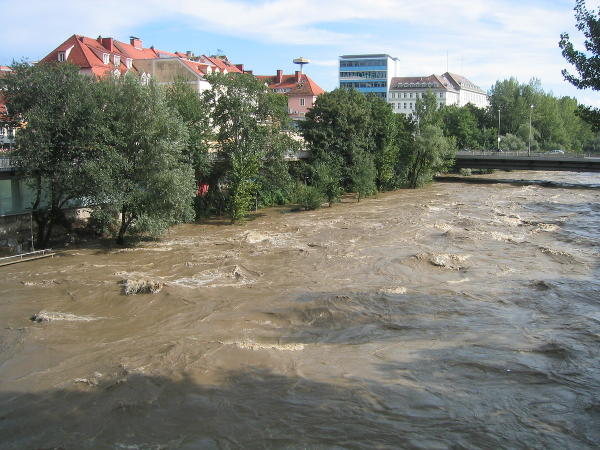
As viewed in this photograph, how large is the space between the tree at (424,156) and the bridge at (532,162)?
821 cm

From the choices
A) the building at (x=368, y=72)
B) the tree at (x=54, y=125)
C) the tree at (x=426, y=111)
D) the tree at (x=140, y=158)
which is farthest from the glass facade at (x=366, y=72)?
the tree at (x=54, y=125)

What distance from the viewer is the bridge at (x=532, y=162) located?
2328 inches

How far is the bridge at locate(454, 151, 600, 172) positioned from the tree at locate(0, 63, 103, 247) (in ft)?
168

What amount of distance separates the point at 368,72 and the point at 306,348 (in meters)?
123

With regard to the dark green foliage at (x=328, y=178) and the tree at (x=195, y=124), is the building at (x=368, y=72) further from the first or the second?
Answer: the tree at (x=195, y=124)

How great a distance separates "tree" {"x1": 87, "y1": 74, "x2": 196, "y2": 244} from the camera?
83.4 feet

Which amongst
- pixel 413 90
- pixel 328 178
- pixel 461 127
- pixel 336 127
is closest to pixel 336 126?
pixel 336 127

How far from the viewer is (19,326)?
15844 millimetres

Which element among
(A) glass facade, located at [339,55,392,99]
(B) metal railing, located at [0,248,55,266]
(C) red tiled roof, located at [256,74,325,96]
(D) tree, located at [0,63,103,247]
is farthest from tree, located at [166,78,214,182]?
(A) glass facade, located at [339,55,392,99]

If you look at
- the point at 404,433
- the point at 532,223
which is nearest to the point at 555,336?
the point at 404,433

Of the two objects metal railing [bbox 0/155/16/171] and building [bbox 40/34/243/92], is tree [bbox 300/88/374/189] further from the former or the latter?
metal railing [bbox 0/155/16/171]

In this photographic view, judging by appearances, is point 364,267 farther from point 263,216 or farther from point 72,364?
point 263,216

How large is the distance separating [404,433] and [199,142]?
87.4 feet

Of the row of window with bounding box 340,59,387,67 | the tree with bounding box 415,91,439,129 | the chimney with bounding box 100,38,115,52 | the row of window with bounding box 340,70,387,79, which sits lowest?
the tree with bounding box 415,91,439,129
